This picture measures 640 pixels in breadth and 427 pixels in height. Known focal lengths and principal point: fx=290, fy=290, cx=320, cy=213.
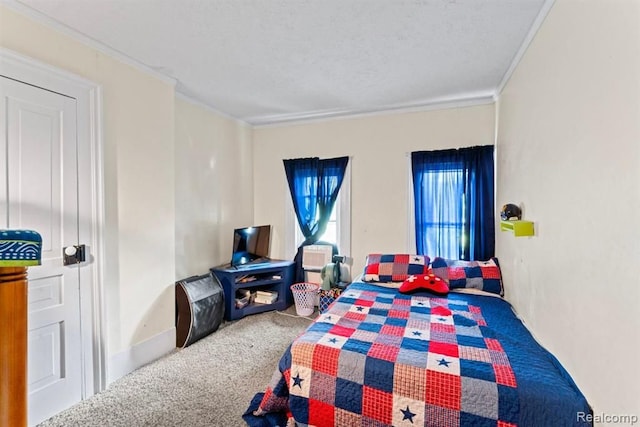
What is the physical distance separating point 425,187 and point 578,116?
2019 millimetres

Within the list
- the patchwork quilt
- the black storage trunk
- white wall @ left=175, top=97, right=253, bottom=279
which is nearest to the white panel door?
the black storage trunk

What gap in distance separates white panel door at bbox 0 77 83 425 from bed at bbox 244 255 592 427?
1.28 meters

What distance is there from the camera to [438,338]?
5.67 ft

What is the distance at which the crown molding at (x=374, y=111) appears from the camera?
10.5 ft

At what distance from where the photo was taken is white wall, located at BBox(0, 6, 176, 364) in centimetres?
210

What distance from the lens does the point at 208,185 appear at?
347 centimetres

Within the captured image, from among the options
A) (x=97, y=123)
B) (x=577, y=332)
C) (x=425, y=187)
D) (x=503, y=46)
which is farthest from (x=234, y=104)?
(x=577, y=332)

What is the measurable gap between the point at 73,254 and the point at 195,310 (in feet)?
3.77

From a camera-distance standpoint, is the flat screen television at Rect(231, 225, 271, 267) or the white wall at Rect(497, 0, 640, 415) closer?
the white wall at Rect(497, 0, 640, 415)

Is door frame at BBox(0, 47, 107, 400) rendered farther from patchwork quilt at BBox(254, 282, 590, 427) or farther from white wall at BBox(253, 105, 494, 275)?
white wall at BBox(253, 105, 494, 275)

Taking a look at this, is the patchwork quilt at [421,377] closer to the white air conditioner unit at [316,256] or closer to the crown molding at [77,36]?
the white air conditioner unit at [316,256]

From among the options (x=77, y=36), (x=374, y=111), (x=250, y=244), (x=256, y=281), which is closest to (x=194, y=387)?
(x=256, y=281)

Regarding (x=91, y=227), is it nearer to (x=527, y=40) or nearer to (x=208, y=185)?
(x=208, y=185)

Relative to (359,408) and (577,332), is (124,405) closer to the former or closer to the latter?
(359,408)
